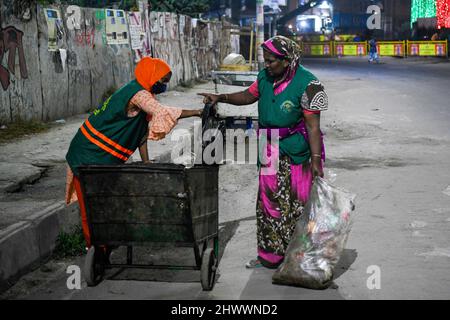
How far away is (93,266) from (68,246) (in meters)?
1.19

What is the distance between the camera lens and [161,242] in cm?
462

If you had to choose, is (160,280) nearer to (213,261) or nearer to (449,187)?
(213,261)

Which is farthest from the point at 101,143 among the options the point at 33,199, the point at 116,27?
the point at 116,27

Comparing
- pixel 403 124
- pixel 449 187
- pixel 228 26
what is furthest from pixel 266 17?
pixel 449 187

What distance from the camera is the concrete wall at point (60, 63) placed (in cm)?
1107

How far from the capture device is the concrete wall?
11070 millimetres

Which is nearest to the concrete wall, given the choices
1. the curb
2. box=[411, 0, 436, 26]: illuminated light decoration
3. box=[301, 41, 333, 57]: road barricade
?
the curb

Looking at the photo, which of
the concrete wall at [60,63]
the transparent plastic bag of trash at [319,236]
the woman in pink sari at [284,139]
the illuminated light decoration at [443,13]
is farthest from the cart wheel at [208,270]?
the illuminated light decoration at [443,13]

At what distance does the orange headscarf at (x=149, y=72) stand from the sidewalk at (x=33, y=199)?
1507mm

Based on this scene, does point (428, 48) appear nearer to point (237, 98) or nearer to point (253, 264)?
point (237, 98)

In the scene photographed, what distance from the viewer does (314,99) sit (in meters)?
4.79

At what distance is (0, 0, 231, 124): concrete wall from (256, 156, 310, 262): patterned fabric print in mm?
6904

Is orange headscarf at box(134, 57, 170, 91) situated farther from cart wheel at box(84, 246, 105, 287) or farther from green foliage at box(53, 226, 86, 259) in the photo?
green foliage at box(53, 226, 86, 259)

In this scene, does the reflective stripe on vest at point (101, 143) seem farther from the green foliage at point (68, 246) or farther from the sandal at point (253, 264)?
the sandal at point (253, 264)
